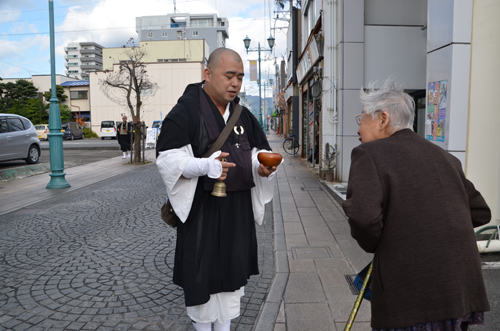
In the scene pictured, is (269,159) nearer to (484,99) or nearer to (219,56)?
(219,56)

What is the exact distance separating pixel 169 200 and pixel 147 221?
4354mm

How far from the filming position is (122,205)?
25.2 feet

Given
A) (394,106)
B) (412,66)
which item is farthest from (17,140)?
(394,106)

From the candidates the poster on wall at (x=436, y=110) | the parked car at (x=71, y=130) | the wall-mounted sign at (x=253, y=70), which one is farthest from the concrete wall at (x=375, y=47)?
the parked car at (x=71, y=130)

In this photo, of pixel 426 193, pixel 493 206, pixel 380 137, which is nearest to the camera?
pixel 426 193

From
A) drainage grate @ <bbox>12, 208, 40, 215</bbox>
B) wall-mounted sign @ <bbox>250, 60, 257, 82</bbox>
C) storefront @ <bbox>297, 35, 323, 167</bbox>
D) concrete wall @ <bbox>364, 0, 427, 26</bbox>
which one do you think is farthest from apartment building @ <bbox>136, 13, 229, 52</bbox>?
drainage grate @ <bbox>12, 208, 40, 215</bbox>

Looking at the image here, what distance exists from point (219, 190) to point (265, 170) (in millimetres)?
308

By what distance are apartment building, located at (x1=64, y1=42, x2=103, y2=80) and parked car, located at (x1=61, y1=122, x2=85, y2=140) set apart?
72946 mm

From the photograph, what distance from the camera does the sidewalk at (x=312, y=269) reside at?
313cm

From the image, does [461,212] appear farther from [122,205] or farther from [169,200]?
[122,205]

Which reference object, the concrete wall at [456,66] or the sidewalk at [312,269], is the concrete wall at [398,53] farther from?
the concrete wall at [456,66]

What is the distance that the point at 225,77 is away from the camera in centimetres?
227

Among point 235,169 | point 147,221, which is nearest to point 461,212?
point 235,169

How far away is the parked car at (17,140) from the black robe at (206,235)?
530 inches
